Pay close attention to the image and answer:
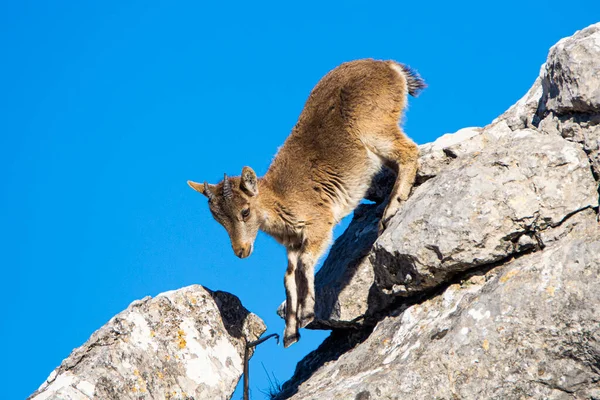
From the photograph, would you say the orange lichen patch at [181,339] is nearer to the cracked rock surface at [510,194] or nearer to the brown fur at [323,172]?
the brown fur at [323,172]

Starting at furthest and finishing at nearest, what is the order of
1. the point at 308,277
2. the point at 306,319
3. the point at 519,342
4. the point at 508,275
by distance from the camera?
1. the point at 308,277
2. the point at 306,319
3. the point at 508,275
4. the point at 519,342

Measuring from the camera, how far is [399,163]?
9.53 metres

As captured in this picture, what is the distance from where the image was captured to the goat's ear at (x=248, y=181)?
9.98m

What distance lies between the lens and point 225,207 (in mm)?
9891

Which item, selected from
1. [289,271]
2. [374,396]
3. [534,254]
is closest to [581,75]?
[534,254]

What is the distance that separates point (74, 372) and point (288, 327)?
8.80 feet

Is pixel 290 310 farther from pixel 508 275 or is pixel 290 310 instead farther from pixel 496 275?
pixel 508 275

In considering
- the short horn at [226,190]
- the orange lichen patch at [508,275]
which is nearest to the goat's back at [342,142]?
the short horn at [226,190]

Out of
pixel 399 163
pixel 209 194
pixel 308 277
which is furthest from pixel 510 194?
pixel 209 194

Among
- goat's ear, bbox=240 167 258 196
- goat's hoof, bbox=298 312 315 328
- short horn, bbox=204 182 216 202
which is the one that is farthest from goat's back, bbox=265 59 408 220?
goat's hoof, bbox=298 312 315 328

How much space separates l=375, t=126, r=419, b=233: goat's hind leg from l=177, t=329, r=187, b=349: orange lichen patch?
268 cm

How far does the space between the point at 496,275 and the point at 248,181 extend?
162 inches

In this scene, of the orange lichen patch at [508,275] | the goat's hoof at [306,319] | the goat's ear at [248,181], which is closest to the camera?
the orange lichen patch at [508,275]

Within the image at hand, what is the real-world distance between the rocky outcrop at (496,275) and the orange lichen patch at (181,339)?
1.41 meters
